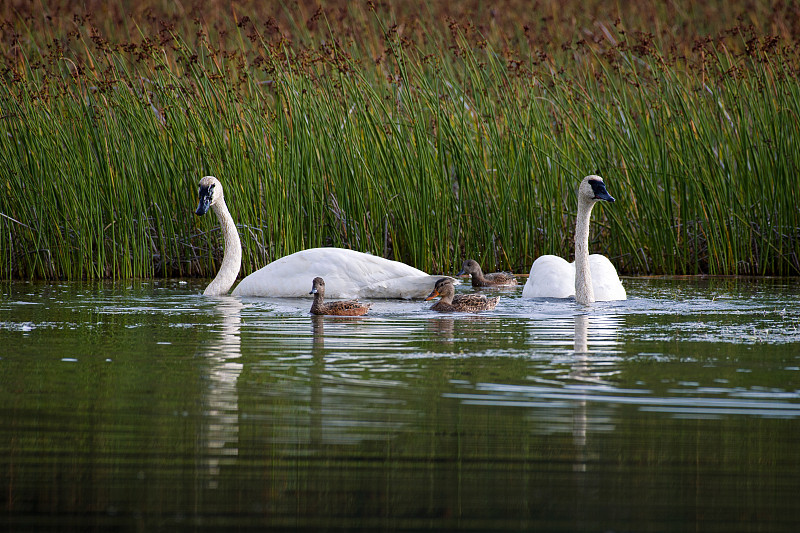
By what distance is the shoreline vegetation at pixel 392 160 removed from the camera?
13281mm

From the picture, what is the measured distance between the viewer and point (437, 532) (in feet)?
11.8

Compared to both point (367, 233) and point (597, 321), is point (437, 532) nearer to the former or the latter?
point (597, 321)

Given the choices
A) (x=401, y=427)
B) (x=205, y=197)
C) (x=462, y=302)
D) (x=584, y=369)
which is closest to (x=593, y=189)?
(x=462, y=302)

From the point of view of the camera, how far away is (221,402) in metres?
5.54

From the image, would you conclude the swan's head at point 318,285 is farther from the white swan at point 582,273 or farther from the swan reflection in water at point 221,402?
the white swan at point 582,273

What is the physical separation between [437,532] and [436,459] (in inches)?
34.1

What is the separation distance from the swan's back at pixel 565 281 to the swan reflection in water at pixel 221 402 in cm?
332

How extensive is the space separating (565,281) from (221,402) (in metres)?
6.08

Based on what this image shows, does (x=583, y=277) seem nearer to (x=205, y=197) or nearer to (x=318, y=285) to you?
(x=318, y=285)

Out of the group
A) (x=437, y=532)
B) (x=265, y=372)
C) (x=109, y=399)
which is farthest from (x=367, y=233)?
(x=437, y=532)

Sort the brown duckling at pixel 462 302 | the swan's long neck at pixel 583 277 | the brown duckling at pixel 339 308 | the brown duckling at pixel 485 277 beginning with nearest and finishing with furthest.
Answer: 1. the brown duckling at pixel 339 308
2. the brown duckling at pixel 462 302
3. the swan's long neck at pixel 583 277
4. the brown duckling at pixel 485 277

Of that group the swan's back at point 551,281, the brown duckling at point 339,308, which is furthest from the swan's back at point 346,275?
the brown duckling at point 339,308

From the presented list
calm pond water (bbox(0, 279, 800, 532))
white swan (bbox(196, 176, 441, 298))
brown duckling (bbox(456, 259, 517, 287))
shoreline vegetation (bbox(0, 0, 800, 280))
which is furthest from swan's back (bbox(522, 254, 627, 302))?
shoreline vegetation (bbox(0, 0, 800, 280))

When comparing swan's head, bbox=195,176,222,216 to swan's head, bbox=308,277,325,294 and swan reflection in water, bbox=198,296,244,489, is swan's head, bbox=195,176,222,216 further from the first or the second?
swan reflection in water, bbox=198,296,244,489
